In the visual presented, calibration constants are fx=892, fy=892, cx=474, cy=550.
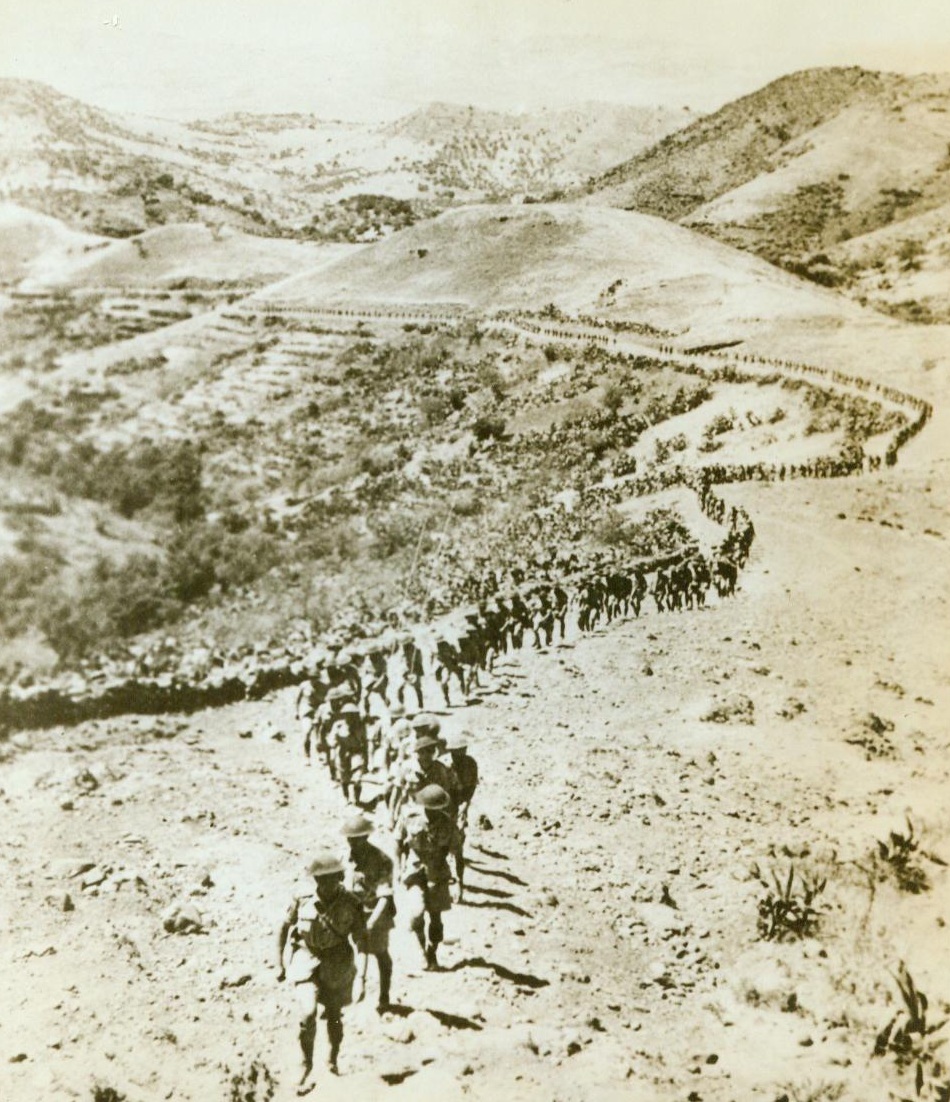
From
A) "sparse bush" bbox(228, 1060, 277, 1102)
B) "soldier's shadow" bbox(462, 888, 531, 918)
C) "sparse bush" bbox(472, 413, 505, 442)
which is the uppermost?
"sparse bush" bbox(472, 413, 505, 442)

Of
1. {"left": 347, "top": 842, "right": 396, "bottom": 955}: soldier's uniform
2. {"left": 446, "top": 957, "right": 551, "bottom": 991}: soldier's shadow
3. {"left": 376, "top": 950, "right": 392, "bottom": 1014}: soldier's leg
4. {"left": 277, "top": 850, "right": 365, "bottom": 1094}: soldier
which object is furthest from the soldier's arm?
{"left": 446, "top": 957, "right": 551, "bottom": 991}: soldier's shadow

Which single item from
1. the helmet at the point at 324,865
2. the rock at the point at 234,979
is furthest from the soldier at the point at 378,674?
the helmet at the point at 324,865

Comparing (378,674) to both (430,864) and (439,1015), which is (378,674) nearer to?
(430,864)

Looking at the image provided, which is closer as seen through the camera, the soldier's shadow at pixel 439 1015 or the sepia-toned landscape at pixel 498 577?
the soldier's shadow at pixel 439 1015

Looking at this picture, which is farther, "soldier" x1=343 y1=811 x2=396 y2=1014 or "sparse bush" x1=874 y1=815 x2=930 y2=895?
"sparse bush" x1=874 y1=815 x2=930 y2=895

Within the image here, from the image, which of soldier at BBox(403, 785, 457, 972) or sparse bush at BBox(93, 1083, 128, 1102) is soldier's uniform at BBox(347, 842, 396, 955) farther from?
sparse bush at BBox(93, 1083, 128, 1102)

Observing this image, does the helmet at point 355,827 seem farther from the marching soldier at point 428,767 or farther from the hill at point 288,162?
the hill at point 288,162

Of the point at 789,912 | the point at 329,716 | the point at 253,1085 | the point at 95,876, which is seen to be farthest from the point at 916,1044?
the point at 95,876
